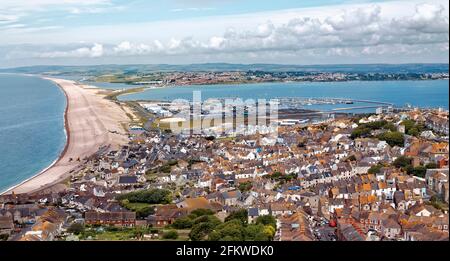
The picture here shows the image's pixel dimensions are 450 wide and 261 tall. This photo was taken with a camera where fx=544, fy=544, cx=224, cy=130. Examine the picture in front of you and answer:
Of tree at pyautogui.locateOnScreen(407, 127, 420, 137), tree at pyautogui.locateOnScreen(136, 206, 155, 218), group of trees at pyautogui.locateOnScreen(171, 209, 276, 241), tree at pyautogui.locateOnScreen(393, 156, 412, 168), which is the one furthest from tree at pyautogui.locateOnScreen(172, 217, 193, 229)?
tree at pyautogui.locateOnScreen(407, 127, 420, 137)

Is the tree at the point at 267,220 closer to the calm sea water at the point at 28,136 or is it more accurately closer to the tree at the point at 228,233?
the tree at the point at 228,233

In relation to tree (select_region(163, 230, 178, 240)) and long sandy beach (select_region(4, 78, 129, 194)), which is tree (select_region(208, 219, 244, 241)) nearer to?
tree (select_region(163, 230, 178, 240))

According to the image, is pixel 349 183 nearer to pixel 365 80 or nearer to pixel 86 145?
pixel 86 145

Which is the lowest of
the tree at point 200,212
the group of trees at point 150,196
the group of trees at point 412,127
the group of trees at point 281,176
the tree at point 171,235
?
the group of trees at point 150,196

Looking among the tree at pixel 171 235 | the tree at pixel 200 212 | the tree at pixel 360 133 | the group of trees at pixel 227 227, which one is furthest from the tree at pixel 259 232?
the tree at pixel 360 133

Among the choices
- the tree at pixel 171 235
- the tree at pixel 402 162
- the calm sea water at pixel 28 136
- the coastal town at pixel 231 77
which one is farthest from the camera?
the coastal town at pixel 231 77
